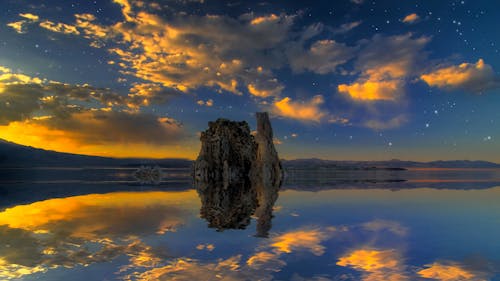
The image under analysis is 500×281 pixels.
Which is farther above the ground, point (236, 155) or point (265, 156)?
point (236, 155)

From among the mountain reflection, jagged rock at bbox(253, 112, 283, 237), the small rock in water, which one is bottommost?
the small rock in water

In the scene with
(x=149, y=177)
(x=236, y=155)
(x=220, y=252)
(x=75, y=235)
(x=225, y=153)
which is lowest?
(x=149, y=177)

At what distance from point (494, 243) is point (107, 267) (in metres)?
13.9

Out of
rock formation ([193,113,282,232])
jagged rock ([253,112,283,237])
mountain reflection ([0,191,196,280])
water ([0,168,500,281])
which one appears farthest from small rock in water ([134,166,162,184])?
water ([0,168,500,281])

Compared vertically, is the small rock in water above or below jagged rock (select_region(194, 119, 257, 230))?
below

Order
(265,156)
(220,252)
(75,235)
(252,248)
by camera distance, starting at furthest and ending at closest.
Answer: (265,156), (75,235), (252,248), (220,252)

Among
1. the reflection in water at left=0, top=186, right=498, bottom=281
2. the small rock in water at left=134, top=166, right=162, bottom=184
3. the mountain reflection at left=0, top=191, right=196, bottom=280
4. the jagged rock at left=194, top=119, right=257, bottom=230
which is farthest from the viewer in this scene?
the jagged rock at left=194, top=119, right=257, bottom=230

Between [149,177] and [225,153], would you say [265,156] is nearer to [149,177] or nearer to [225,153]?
[225,153]

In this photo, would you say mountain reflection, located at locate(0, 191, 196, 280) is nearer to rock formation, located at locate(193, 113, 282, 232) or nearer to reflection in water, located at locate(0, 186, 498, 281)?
reflection in water, located at locate(0, 186, 498, 281)

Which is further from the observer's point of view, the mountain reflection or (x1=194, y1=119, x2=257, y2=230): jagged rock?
(x1=194, y1=119, x2=257, y2=230): jagged rock

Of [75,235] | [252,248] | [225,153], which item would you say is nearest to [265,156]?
[225,153]

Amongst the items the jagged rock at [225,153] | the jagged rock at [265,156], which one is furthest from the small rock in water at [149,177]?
the jagged rock at [265,156]

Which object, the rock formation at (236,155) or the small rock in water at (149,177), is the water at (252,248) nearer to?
the small rock in water at (149,177)

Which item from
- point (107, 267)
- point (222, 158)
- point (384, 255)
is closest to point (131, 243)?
point (107, 267)
